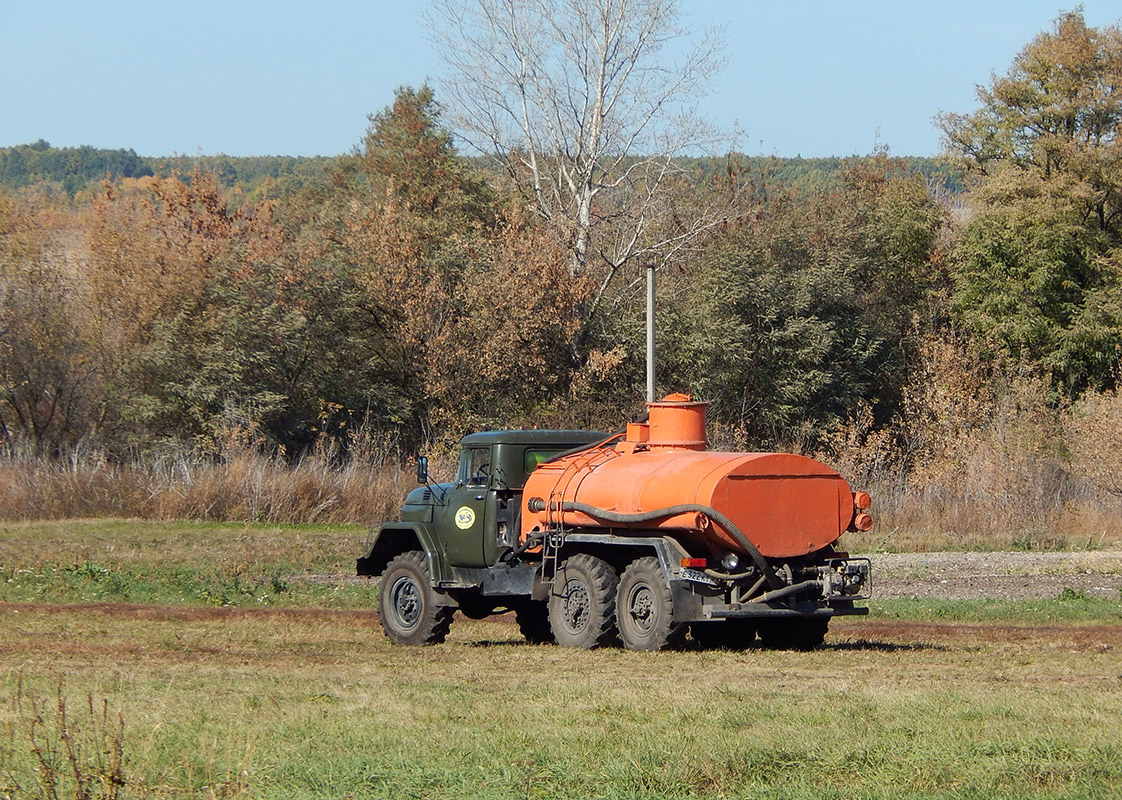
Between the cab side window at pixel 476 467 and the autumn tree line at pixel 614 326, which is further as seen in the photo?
the autumn tree line at pixel 614 326

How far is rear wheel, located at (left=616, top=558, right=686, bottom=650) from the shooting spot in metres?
14.1

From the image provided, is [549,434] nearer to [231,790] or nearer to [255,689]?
[255,689]

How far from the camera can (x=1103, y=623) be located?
18047 millimetres

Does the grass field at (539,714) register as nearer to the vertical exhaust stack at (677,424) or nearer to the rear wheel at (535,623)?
the rear wheel at (535,623)

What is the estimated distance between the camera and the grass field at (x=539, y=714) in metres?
7.38

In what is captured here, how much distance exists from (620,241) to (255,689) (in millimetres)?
42561

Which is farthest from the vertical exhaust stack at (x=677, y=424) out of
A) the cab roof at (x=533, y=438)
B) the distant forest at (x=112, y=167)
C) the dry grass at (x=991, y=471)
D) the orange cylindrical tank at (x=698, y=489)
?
the distant forest at (x=112, y=167)

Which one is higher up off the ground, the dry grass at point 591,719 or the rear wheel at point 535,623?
the dry grass at point 591,719

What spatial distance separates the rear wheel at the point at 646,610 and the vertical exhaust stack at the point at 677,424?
148 cm

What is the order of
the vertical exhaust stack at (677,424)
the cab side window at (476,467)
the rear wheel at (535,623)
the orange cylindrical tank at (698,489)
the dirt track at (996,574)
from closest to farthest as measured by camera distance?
the orange cylindrical tank at (698,489), the vertical exhaust stack at (677,424), the cab side window at (476,467), the rear wheel at (535,623), the dirt track at (996,574)

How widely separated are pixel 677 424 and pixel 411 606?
13.2 ft

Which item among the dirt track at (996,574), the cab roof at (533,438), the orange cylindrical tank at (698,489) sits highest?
the cab roof at (533,438)

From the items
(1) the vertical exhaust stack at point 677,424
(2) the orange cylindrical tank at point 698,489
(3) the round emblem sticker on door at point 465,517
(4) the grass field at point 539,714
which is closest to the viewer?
(4) the grass field at point 539,714

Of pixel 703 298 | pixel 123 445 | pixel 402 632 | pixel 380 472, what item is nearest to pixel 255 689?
pixel 402 632
